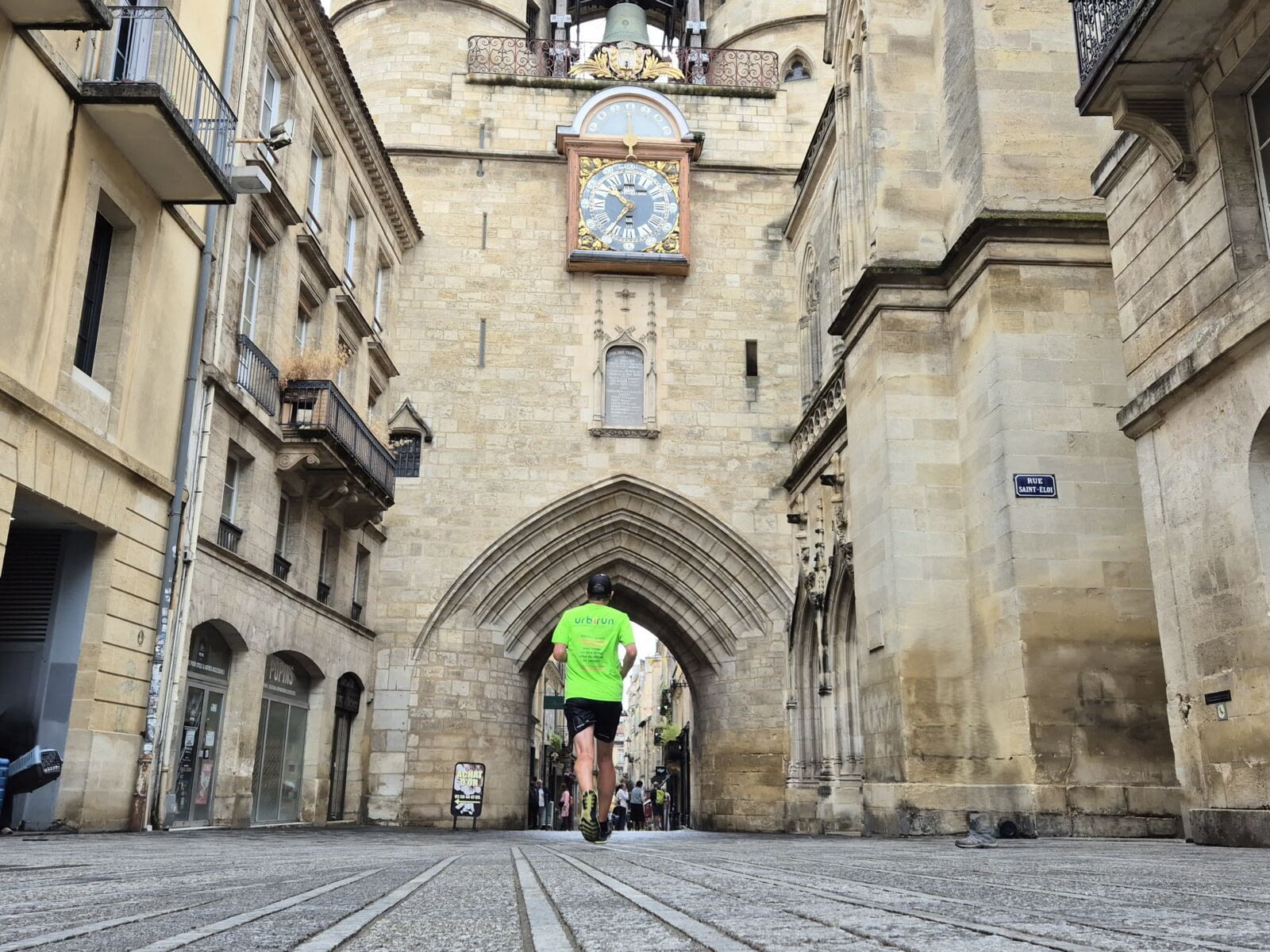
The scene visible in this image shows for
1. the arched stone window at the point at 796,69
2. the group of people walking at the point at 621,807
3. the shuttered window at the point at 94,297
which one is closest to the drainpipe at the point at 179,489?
the shuttered window at the point at 94,297

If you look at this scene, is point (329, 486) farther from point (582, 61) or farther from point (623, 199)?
point (582, 61)

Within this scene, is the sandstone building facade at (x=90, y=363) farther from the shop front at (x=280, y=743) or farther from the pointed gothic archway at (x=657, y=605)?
the pointed gothic archway at (x=657, y=605)

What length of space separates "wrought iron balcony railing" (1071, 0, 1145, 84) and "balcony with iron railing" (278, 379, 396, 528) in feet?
30.4

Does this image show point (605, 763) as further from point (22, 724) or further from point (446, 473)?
point (446, 473)

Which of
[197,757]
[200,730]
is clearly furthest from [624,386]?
[197,757]

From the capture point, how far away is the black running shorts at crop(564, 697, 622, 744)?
707 cm

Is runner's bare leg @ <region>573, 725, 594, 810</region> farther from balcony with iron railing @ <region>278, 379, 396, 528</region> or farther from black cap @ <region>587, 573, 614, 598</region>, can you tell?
balcony with iron railing @ <region>278, 379, 396, 528</region>

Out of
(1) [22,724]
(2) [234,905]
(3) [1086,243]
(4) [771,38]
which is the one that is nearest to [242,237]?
(1) [22,724]

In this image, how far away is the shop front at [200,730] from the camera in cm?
1146

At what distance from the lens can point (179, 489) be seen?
11188 mm

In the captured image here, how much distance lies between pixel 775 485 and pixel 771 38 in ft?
32.4

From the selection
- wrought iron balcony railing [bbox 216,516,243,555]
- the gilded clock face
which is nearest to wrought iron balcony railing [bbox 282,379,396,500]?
wrought iron balcony railing [bbox 216,516,243,555]

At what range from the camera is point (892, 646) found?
11109 mm

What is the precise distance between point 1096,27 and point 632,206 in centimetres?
1284
